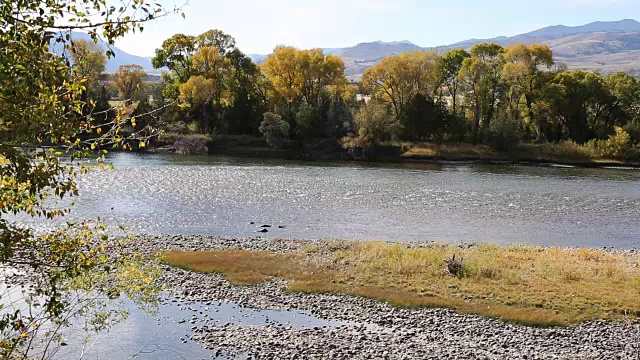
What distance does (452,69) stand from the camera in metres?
93.4

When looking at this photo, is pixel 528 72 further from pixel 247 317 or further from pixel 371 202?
pixel 247 317

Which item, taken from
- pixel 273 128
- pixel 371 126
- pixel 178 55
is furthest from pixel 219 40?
pixel 371 126

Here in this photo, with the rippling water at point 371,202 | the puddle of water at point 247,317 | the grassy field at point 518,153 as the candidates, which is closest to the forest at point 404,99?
the grassy field at point 518,153

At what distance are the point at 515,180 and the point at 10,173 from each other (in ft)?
211

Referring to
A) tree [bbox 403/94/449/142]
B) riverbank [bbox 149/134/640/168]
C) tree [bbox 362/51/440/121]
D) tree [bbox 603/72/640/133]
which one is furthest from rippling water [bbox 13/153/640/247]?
tree [bbox 362/51/440/121]

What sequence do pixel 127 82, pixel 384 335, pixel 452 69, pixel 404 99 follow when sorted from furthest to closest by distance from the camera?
pixel 127 82 → pixel 404 99 → pixel 452 69 → pixel 384 335

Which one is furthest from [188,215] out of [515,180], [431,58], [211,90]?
[431,58]

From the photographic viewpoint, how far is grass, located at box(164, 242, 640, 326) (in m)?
23.5

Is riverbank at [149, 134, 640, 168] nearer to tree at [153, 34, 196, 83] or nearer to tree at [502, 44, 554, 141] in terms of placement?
tree at [502, 44, 554, 141]

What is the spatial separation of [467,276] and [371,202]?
22126 mm

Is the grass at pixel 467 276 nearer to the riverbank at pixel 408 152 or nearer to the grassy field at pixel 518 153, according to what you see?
the riverbank at pixel 408 152

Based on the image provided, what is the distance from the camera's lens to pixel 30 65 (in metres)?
6.92

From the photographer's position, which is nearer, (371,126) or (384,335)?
(384,335)

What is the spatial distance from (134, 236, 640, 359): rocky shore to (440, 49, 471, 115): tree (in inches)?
2940
